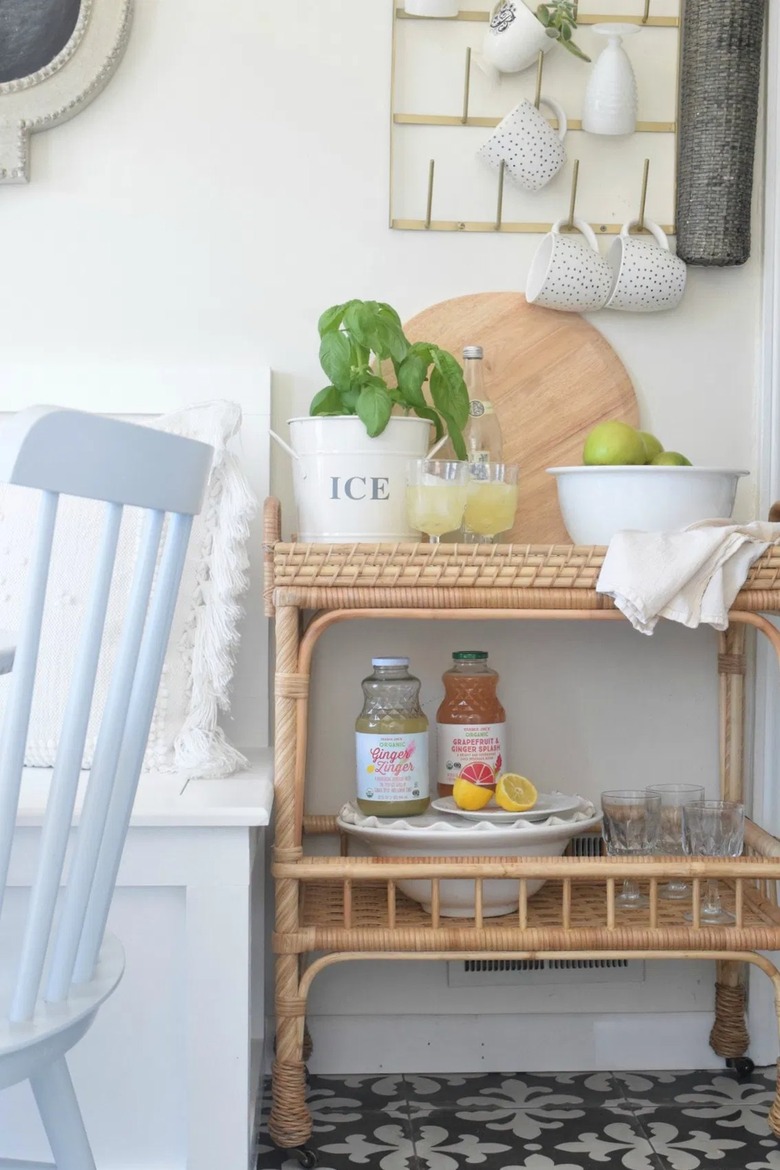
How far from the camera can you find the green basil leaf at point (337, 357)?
1.52 meters

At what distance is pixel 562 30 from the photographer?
1.69m

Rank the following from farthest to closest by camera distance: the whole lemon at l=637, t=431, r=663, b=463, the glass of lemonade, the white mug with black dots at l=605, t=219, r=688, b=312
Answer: the white mug with black dots at l=605, t=219, r=688, b=312 < the whole lemon at l=637, t=431, r=663, b=463 < the glass of lemonade

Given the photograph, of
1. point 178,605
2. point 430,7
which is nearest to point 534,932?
point 178,605

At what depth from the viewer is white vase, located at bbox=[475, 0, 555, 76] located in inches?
65.6

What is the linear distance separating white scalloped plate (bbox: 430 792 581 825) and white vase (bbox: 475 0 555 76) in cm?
102

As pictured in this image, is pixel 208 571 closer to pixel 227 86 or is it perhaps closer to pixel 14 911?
pixel 14 911

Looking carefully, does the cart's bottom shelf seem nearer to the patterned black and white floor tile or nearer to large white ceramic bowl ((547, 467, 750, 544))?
the patterned black and white floor tile

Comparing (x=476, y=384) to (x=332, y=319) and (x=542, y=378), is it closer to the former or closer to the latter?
(x=542, y=378)

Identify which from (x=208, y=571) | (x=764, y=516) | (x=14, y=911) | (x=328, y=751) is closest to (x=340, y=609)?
(x=208, y=571)

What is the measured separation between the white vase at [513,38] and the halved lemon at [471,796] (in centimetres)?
100

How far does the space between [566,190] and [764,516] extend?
0.56m

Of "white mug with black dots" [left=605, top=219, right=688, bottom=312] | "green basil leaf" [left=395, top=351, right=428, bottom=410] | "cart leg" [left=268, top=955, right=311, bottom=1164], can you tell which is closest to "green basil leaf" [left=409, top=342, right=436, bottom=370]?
"green basil leaf" [left=395, top=351, right=428, bottom=410]

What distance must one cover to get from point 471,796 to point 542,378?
626mm

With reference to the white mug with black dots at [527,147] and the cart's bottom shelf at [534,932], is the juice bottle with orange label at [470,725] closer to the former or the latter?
the cart's bottom shelf at [534,932]
